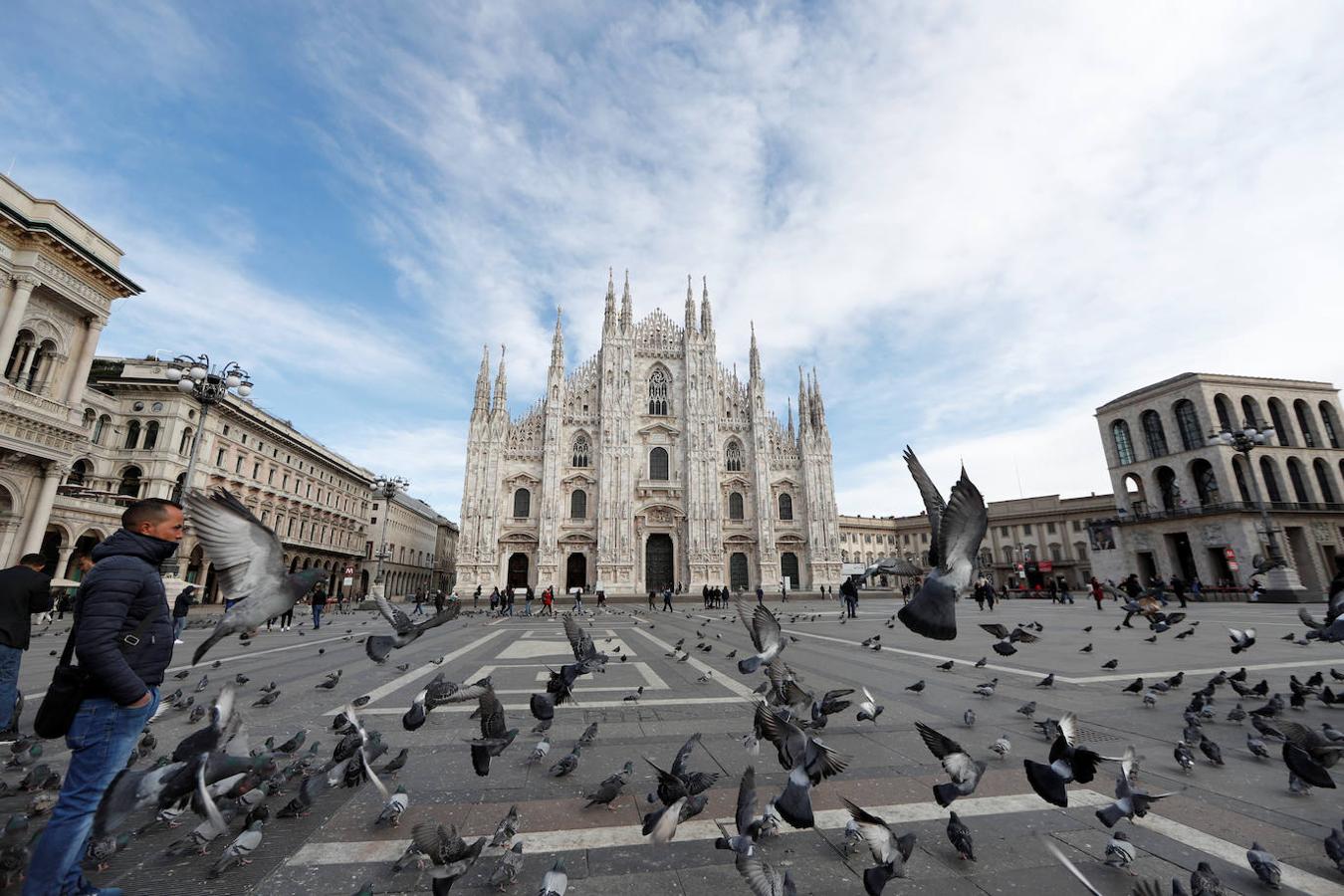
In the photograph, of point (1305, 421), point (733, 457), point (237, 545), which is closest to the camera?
point (237, 545)

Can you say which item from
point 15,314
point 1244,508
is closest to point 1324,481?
point 1244,508

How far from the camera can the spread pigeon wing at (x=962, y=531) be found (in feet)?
11.2

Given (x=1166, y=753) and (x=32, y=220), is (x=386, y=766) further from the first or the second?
(x=32, y=220)

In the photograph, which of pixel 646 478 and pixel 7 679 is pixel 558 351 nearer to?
pixel 646 478

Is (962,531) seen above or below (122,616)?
above

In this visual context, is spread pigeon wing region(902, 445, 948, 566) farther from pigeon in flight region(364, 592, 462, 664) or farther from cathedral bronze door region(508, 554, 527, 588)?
cathedral bronze door region(508, 554, 527, 588)

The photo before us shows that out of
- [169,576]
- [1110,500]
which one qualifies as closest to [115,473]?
[169,576]

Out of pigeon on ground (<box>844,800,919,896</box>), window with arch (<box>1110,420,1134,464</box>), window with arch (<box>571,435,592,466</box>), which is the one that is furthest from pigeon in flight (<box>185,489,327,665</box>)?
window with arch (<box>1110,420,1134,464</box>)

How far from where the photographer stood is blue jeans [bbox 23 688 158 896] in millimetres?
2100

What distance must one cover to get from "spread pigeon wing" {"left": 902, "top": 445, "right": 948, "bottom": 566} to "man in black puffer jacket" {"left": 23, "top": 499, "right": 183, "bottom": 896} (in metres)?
3.89

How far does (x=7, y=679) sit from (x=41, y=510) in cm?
2099

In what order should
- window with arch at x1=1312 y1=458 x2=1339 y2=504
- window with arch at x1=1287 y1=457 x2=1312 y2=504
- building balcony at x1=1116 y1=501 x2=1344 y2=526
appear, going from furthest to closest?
window with arch at x1=1312 y1=458 x2=1339 y2=504 < window with arch at x1=1287 y1=457 x2=1312 y2=504 < building balcony at x1=1116 y1=501 x2=1344 y2=526

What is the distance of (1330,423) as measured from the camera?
33.9m

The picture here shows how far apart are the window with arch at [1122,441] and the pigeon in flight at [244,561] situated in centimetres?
4658
